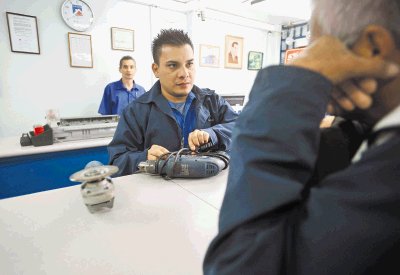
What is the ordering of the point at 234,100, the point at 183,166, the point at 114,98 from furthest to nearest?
the point at 114,98
the point at 234,100
the point at 183,166

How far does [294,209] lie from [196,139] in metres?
0.76

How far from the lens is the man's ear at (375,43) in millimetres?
269

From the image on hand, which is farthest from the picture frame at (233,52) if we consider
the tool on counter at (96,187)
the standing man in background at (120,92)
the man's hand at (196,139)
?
the tool on counter at (96,187)

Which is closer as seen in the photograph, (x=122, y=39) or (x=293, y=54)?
(x=293, y=54)

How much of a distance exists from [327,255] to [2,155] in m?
1.94

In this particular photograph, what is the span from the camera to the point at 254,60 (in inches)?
201

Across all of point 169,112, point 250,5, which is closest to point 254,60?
point 250,5

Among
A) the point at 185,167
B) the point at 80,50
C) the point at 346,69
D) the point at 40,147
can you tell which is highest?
the point at 80,50

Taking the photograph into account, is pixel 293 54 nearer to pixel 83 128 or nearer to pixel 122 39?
pixel 83 128

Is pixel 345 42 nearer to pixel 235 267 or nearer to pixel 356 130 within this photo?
pixel 356 130

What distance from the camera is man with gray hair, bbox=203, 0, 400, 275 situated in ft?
0.89

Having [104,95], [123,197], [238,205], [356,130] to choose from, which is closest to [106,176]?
[123,197]

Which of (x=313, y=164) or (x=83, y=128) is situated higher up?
(x=313, y=164)

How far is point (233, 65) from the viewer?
186 inches
